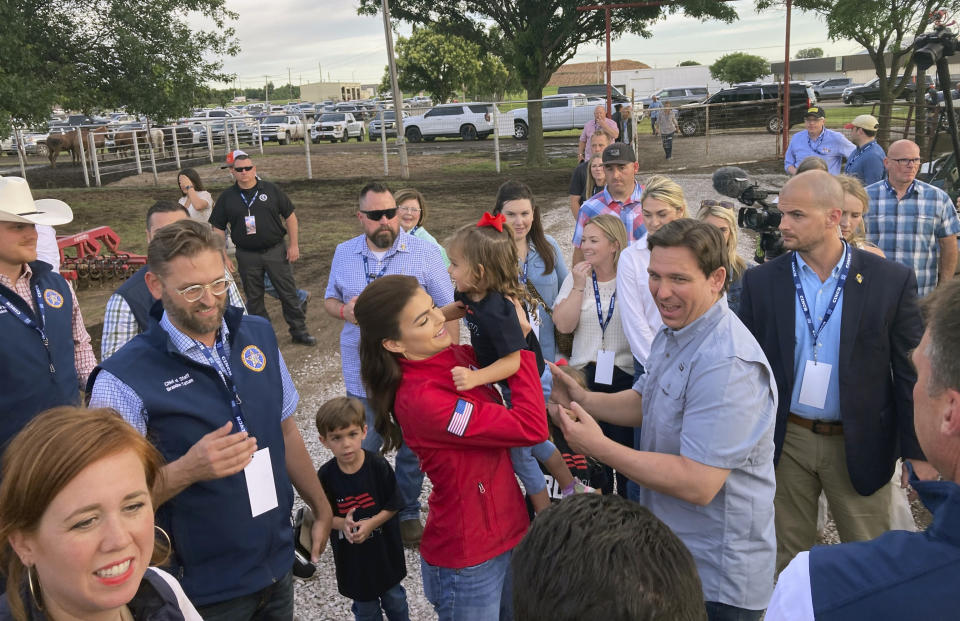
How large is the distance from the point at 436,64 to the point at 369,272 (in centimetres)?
4201

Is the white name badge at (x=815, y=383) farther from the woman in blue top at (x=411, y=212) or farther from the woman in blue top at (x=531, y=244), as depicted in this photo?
the woman in blue top at (x=411, y=212)

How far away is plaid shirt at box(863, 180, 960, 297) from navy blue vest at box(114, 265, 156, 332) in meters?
5.65

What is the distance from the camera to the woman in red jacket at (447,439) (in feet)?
7.86

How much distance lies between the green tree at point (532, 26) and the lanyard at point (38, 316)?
19406 mm

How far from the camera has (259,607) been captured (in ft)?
8.17

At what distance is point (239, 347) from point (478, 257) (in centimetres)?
103

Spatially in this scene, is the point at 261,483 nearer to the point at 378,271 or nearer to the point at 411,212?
the point at 378,271

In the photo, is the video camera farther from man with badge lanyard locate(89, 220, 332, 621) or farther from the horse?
the horse

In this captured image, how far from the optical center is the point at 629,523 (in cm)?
133

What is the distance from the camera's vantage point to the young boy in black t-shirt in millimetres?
3266

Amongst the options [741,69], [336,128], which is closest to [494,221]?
[336,128]

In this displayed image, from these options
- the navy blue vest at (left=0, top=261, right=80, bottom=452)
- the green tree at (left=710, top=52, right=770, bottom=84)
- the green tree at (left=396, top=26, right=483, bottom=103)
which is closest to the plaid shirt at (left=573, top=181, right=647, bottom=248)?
the navy blue vest at (left=0, top=261, right=80, bottom=452)

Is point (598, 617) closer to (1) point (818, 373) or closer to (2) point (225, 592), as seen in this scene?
(2) point (225, 592)

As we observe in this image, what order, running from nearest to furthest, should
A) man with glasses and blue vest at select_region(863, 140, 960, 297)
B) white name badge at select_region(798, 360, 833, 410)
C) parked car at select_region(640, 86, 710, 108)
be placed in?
white name badge at select_region(798, 360, 833, 410)
man with glasses and blue vest at select_region(863, 140, 960, 297)
parked car at select_region(640, 86, 710, 108)
